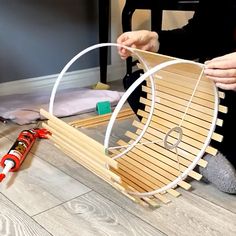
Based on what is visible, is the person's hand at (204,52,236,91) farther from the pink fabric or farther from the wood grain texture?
the pink fabric

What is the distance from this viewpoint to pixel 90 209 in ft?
2.71

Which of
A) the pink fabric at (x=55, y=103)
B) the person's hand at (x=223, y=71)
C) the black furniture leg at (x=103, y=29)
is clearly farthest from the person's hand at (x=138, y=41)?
the black furniture leg at (x=103, y=29)

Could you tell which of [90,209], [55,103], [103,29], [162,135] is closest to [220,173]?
[162,135]

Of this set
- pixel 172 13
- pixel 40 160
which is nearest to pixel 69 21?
pixel 172 13

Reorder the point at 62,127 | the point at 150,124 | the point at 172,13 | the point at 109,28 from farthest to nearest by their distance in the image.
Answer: the point at 172,13
the point at 109,28
the point at 150,124
the point at 62,127

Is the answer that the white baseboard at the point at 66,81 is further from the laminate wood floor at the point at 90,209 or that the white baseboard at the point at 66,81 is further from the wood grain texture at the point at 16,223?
the wood grain texture at the point at 16,223

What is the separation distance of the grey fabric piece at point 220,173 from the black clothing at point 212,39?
0.04 m

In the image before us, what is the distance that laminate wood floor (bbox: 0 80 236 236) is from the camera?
0.76 meters

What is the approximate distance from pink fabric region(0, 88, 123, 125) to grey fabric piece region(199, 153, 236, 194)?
67 cm

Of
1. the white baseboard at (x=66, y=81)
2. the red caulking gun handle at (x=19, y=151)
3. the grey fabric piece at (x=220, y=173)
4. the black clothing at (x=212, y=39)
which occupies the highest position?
the black clothing at (x=212, y=39)

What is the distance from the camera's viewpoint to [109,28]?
1.90 meters

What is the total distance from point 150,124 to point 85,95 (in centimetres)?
65

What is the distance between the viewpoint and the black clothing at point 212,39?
3.13 feet

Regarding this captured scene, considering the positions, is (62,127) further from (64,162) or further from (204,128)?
(204,128)
